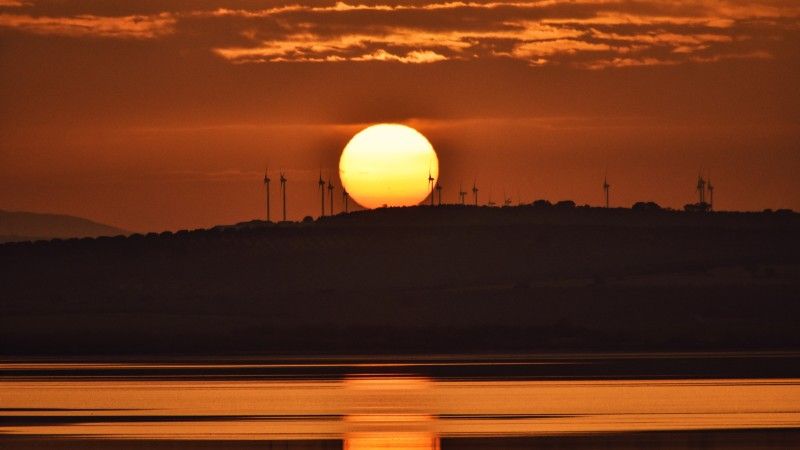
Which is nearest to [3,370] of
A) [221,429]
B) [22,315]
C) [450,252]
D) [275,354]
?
[275,354]

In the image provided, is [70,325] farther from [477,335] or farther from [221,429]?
[221,429]

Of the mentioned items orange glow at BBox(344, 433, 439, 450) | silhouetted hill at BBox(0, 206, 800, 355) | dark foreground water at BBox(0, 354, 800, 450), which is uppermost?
silhouetted hill at BBox(0, 206, 800, 355)

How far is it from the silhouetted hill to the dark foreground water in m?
29.5

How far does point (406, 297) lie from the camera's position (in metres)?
145

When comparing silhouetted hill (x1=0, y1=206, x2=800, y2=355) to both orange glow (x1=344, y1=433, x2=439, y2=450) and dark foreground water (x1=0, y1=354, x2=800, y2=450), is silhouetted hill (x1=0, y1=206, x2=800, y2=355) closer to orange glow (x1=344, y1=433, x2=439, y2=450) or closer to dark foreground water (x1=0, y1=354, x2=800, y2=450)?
dark foreground water (x1=0, y1=354, x2=800, y2=450)

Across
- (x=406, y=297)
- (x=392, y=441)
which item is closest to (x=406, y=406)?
(x=392, y=441)

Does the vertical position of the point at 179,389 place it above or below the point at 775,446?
above

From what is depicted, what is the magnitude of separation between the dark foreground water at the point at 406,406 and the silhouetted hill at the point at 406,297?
29.5 metres

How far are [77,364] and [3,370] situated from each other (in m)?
7.70

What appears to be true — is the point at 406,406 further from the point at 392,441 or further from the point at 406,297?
the point at 406,297

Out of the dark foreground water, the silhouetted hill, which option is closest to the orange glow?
the dark foreground water

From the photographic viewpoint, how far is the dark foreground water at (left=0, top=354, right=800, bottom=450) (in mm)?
40312

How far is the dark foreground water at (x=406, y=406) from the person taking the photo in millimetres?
40312

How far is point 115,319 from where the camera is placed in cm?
12688
